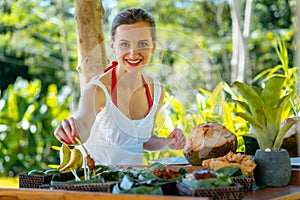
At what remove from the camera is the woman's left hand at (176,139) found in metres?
2.55

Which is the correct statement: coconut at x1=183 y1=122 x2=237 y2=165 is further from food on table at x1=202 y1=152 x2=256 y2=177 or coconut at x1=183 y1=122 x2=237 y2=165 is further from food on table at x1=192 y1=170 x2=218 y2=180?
food on table at x1=192 y1=170 x2=218 y2=180

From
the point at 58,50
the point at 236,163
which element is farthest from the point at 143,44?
the point at 58,50

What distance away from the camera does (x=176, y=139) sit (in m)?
2.58

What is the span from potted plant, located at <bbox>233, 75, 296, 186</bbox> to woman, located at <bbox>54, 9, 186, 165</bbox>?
15.9 inches

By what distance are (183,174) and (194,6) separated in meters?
8.68

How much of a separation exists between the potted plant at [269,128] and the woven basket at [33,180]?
2.15 ft

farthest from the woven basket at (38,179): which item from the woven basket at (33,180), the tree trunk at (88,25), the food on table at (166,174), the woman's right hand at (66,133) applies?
A: the tree trunk at (88,25)

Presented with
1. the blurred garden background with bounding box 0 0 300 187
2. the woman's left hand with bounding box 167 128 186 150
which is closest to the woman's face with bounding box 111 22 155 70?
the woman's left hand with bounding box 167 128 186 150

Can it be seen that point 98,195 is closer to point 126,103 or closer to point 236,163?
point 236,163

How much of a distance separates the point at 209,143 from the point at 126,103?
486 mm

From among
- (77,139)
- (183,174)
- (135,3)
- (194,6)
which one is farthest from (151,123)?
(194,6)

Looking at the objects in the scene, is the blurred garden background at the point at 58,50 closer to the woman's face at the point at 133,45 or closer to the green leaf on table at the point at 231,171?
the woman's face at the point at 133,45

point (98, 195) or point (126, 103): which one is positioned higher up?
point (126, 103)

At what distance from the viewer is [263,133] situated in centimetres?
221
